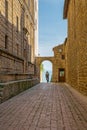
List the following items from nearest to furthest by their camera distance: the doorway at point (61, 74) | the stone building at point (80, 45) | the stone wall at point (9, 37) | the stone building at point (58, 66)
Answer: the stone building at point (80, 45), the stone wall at point (9, 37), the doorway at point (61, 74), the stone building at point (58, 66)

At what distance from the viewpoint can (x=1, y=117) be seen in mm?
7562

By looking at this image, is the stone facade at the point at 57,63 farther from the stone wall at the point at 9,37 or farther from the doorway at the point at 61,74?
the stone wall at the point at 9,37

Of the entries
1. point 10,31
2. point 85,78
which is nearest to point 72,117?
point 85,78

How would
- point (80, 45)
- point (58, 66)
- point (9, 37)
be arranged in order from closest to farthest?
point (80, 45) < point (9, 37) < point (58, 66)

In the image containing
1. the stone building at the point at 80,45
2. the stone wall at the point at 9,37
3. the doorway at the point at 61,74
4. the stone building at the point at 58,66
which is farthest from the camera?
the stone building at the point at 58,66

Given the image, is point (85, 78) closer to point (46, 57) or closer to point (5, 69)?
point (5, 69)

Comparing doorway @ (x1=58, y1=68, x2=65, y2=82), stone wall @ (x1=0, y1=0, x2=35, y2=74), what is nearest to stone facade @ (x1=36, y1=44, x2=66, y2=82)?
doorway @ (x1=58, y1=68, x2=65, y2=82)

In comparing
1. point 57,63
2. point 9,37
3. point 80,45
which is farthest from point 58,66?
point 80,45

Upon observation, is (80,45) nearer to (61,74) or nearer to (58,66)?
(58,66)

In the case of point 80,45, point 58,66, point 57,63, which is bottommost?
point 80,45

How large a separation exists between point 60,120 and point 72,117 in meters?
0.56

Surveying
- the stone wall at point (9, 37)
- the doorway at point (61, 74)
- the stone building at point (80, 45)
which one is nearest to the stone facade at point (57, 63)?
the doorway at point (61, 74)

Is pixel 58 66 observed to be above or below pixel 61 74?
above

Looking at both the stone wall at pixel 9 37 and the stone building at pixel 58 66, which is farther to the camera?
the stone building at pixel 58 66
